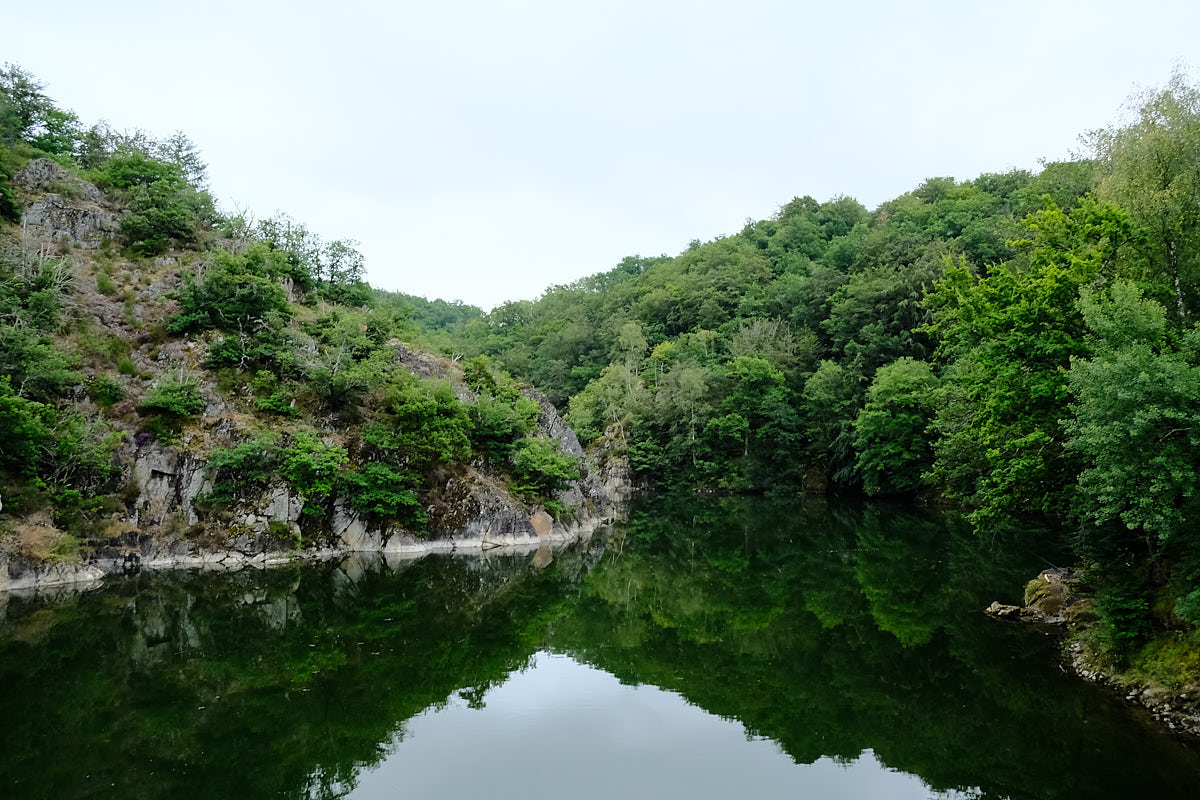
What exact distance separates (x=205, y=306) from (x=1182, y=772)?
1329 inches

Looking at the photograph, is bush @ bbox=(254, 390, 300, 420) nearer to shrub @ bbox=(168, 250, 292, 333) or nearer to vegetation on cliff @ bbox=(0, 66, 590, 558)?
vegetation on cliff @ bbox=(0, 66, 590, 558)

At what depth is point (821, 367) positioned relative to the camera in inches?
2222

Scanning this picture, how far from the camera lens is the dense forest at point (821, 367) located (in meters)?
12.7

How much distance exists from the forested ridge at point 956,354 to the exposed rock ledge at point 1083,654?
0.63 metres

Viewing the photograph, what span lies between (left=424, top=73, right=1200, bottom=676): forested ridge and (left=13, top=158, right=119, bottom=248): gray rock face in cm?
3699

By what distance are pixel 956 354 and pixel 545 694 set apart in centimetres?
2719

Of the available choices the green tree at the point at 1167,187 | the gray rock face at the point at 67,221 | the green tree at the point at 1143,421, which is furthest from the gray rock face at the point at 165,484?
the green tree at the point at 1167,187

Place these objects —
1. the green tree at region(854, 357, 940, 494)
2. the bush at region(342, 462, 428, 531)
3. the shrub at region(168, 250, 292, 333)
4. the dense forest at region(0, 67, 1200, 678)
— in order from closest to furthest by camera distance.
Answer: the dense forest at region(0, 67, 1200, 678)
the bush at region(342, 462, 428, 531)
the shrub at region(168, 250, 292, 333)
the green tree at region(854, 357, 940, 494)

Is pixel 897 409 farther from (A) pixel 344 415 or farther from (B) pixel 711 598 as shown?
(A) pixel 344 415

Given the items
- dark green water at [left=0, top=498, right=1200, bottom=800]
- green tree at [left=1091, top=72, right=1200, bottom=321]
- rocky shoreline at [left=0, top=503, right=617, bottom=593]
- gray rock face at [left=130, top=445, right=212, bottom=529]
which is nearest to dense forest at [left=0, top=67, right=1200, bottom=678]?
green tree at [left=1091, top=72, right=1200, bottom=321]

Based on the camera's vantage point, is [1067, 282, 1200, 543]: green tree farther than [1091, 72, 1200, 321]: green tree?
No

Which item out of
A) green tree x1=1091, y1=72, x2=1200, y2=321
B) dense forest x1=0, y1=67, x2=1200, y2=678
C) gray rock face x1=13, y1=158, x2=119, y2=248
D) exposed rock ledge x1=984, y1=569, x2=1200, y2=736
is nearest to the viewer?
exposed rock ledge x1=984, y1=569, x2=1200, y2=736

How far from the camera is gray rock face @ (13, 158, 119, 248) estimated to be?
3164 cm

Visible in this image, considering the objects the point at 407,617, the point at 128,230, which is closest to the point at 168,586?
the point at 407,617
